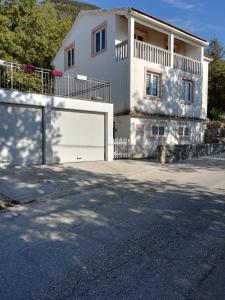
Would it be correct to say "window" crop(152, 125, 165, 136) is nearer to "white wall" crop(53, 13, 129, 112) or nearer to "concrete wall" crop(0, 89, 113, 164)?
"white wall" crop(53, 13, 129, 112)

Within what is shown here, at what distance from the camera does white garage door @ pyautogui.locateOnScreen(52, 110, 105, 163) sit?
46.8 feet

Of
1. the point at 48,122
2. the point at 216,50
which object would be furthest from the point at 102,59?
the point at 216,50

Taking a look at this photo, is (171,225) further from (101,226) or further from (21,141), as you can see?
(21,141)

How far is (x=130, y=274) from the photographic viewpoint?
13.4ft

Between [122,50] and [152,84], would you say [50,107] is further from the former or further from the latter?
[152,84]

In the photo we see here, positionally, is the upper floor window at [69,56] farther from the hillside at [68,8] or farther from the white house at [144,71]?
the hillside at [68,8]

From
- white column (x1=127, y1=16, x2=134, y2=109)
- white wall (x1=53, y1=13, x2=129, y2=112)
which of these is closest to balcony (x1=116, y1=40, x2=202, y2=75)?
white column (x1=127, y1=16, x2=134, y2=109)

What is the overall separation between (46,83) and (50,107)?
1598 mm

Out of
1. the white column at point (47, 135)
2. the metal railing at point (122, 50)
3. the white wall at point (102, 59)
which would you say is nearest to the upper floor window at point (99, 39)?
the white wall at point (102, 59)

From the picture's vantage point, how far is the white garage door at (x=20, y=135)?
490 inches

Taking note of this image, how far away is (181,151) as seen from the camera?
1736 cm

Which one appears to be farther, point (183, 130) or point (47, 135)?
point (183, 130)

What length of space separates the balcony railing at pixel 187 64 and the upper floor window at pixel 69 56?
799cm

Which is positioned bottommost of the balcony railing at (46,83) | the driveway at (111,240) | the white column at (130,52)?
the driveway at (111,240)
